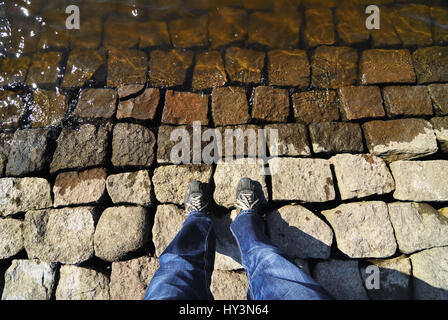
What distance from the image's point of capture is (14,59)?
2758 mm

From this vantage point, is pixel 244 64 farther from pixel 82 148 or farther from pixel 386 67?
pixel 82 148

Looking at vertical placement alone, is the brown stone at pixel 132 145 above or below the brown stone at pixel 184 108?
below

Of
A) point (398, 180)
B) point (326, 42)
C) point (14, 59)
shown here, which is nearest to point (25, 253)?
point (14, 59)

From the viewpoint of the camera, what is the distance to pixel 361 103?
2.32 m

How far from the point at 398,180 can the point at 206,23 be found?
2.55 meters

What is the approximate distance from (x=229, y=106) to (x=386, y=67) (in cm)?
165

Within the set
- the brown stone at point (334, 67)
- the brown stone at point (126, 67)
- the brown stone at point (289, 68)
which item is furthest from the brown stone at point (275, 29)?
the brown stone at point (126, 67)

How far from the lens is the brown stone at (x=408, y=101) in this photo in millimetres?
2295

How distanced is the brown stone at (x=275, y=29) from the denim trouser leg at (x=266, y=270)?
1.92 m

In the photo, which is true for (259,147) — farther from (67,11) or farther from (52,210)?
(67,11)

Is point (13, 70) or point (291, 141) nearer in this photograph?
point (291, 141)

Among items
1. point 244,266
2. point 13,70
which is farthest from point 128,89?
point 244,266

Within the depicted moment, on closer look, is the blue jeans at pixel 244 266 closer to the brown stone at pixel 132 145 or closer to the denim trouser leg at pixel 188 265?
the denim trouser leg at pixel 188 265

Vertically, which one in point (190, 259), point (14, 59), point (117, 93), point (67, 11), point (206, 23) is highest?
point (67, 11)
